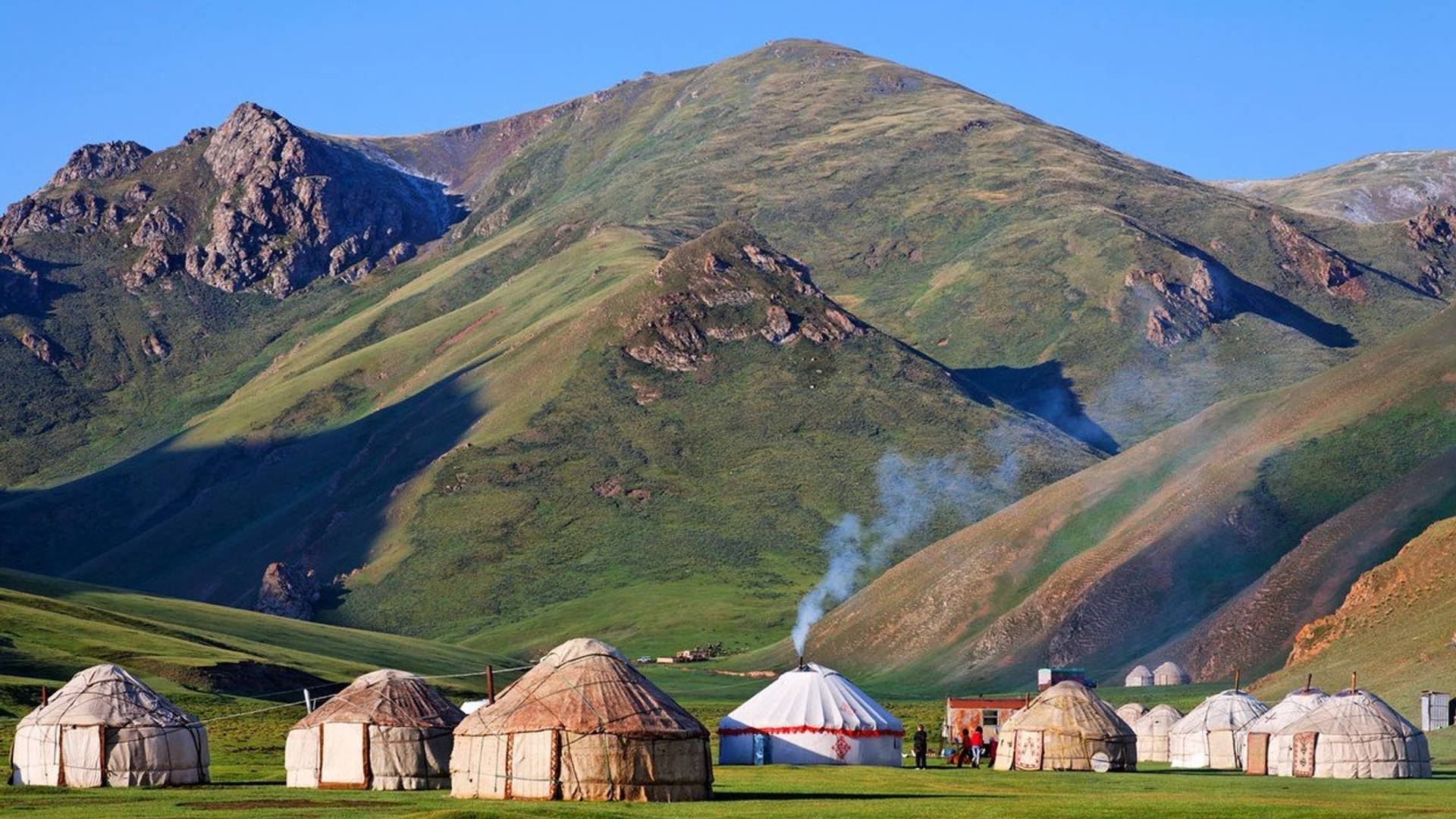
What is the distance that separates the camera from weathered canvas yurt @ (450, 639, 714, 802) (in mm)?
57562

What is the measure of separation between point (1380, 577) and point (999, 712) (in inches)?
1430

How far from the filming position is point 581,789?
57.5 meters

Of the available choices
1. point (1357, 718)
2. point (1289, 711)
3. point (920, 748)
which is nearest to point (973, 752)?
point (920, 748)

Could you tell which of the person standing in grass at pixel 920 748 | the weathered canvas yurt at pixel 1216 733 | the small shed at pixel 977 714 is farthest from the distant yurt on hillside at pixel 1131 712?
the person standing in grass at pixel 920 748

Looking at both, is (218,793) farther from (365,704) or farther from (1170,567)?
(1170,567)

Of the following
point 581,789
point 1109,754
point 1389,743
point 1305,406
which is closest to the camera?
point 581,789

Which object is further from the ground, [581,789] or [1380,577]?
[1380,577]

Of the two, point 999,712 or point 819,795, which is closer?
point 819,795

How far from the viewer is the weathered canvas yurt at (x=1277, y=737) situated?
252 feet

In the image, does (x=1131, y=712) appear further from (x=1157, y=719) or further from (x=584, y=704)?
(x=584, y=704)

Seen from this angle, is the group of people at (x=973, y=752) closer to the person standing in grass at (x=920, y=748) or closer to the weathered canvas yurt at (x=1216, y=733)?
the person standing in grass at (x=920, y=748)

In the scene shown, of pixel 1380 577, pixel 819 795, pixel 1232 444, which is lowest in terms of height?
pixel 819 795

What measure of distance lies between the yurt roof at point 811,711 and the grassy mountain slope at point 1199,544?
56.6m

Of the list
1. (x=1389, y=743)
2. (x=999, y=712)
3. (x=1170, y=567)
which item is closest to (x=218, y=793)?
(x=1389, y=743)
